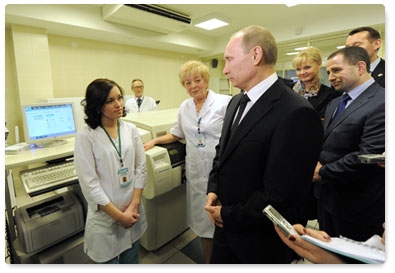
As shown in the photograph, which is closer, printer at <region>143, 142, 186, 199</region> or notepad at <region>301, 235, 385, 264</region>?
notepad at <region>301, 235, 385, 264</region>

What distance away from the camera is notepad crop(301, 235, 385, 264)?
66 centimetres

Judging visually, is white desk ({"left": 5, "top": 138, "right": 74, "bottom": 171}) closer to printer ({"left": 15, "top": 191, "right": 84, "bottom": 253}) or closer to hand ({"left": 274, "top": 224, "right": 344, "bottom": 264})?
printer ({"left": 15, "top": 191, "right": 84, "bottom": 253})

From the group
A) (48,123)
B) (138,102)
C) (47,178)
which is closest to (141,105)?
(138,102)

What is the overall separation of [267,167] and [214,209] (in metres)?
0.38

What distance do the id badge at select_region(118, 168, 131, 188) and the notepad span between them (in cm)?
95

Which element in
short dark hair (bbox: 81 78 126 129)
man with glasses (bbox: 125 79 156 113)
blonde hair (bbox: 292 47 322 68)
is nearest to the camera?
short dark hair (bbox: 81 78 126 129)

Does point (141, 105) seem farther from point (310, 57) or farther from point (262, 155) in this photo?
point (262, 155)

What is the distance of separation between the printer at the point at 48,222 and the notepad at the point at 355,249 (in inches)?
63.6

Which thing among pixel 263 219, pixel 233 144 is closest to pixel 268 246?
pixel 263 219

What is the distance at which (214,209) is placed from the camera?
110cm

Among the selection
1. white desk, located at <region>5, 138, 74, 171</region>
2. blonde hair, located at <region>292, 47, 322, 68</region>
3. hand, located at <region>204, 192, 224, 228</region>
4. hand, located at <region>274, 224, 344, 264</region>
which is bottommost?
hand, located at <region>204, 192, 224, 228</region>

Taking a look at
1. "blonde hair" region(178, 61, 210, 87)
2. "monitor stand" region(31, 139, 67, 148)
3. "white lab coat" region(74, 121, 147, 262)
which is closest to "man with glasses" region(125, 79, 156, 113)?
"monitor stand" region(31, 139, 67, 148)

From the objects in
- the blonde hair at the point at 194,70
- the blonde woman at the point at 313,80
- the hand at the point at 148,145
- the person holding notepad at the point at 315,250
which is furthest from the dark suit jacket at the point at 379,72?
the hand at the point at 148,145

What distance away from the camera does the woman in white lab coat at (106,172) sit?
1.17 metres
